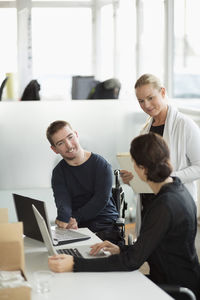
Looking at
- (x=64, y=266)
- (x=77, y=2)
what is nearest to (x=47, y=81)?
(x=77, y=2)

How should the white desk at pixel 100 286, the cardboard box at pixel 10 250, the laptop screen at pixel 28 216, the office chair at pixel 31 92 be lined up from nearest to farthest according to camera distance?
the white desk at pixel 100 286
the cardboard box at pixel 10 250
the laptop screen at pixel 28 216
the office chair at pixel 31 92

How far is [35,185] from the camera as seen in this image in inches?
198

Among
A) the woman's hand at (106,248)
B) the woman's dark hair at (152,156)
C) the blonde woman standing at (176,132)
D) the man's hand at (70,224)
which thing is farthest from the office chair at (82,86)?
the woman's dark hair at (152,156)

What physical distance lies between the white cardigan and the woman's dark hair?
2.51 ft

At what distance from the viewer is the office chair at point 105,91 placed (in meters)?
5.29

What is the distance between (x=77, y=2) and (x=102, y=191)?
5.47 metres

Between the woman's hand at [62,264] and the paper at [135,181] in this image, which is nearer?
the woman's hand at [62,264]

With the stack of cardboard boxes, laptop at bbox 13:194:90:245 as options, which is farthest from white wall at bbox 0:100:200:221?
the stack of cardboard boxes

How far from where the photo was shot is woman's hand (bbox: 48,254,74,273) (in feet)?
6.83

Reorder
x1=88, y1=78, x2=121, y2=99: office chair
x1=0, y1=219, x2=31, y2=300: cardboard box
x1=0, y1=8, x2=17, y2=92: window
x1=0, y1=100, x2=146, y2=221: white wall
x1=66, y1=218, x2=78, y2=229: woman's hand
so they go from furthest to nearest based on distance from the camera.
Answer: x1=0, y1=8, x2=17, y2=92: window < x1=88, y1=78, x2=121, y2=99: office chair < x1=0, y1=100, x2=146, y2=221: white wall < x1=66, y1=218, x2=78, y2=229: woman's hand < x1=0, y1=219, x2=31, y2=300: cardboard box

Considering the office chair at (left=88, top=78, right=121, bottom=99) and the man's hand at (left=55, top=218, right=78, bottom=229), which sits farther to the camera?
the office chair at (left=88, top=78, right=121, bottom=99)

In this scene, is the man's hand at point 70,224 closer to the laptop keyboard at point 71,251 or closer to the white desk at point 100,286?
the laptop keyboard at point 71,251

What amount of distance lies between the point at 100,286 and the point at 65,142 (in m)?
1.13

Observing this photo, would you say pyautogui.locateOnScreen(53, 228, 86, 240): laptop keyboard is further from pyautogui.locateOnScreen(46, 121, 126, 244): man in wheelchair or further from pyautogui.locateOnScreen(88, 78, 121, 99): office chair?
pyautogui.locateOnScreen(88, 78, 121, 99): office chair
